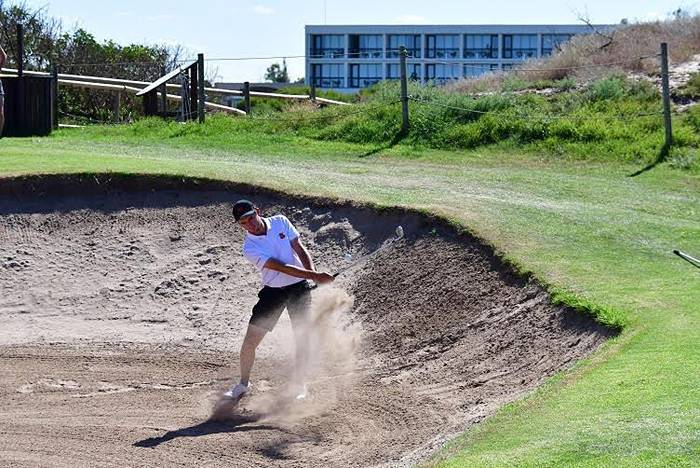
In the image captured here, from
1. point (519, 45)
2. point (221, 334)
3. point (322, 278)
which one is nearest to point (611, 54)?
point (221, 334)

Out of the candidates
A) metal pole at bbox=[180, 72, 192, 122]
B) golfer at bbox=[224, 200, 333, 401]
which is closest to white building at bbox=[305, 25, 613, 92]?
metal pole at bbox=[180, 72, 192, 122]

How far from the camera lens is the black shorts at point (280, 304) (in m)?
12.6

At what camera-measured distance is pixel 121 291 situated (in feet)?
58.2

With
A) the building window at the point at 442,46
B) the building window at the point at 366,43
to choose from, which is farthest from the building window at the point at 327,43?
the building window at the point at 442,46

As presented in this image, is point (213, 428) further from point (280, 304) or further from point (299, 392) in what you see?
point (280, 304)

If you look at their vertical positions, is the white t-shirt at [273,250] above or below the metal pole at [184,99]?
below

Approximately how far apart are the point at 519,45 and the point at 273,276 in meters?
88.2

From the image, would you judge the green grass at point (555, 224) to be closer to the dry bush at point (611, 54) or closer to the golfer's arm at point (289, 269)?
the golfer's arm at point (289, 269)

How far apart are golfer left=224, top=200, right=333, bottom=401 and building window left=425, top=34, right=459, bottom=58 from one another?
8650cm

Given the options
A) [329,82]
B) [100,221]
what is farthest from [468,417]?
[329,82]

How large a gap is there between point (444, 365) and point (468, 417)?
7.24 feet

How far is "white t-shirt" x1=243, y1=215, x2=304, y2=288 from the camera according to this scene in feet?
41.3

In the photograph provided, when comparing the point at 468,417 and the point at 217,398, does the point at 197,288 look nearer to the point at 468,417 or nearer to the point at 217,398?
the point at 217,398

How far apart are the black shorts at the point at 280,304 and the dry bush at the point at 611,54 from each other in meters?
17.7
